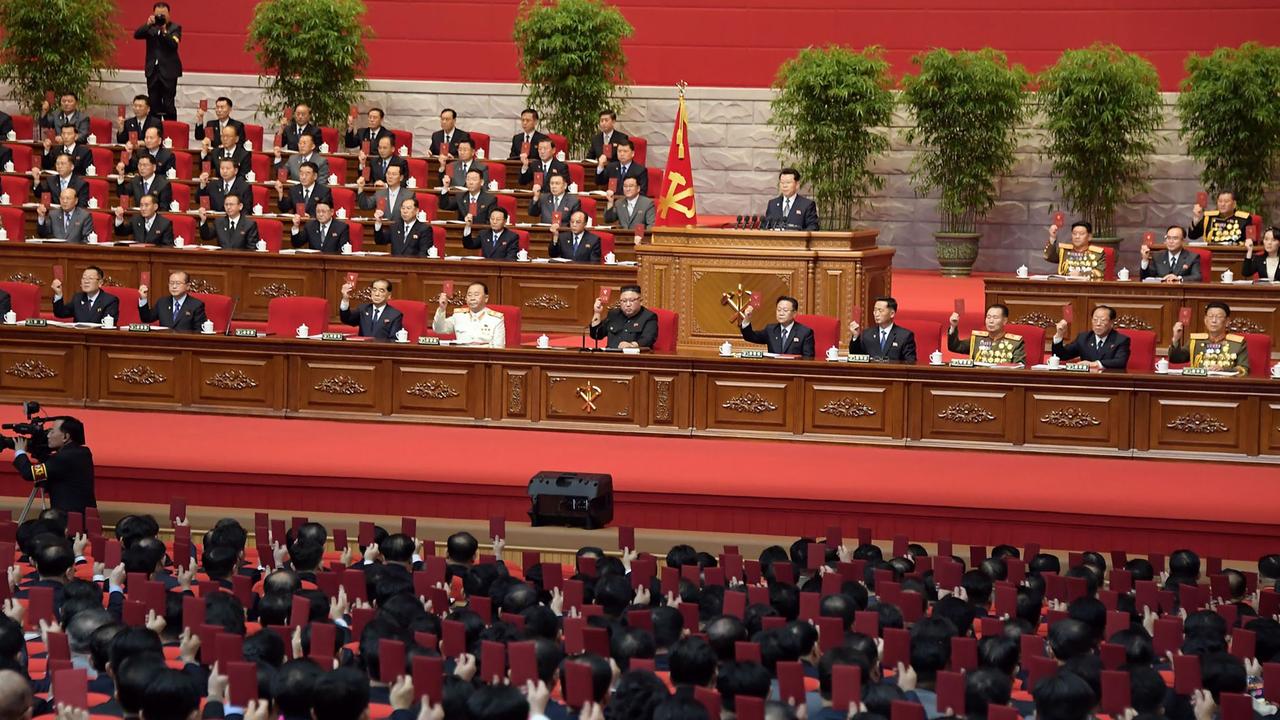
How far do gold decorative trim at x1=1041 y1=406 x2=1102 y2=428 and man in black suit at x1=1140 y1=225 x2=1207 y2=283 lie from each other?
8.07 feet

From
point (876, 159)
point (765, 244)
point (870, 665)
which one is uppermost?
point (876, 159)

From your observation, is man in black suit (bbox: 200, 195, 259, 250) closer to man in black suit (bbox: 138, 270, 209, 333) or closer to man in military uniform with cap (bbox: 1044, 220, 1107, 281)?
man in black suit (bbox: 138, 270, 209, 333)

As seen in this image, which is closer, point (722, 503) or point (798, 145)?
point (722, 503)

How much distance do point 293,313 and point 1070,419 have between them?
440cm

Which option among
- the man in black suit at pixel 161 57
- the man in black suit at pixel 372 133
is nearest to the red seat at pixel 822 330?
the man in black suit at pixel 372 133

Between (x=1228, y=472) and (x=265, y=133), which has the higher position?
(x=265, y=133)

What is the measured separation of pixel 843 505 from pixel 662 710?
147 inches

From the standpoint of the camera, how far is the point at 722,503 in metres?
7.73

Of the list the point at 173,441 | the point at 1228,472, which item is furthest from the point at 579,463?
the point at 1228,472

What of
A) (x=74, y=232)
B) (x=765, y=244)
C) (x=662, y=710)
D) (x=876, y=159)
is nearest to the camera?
(x=662, y=710)

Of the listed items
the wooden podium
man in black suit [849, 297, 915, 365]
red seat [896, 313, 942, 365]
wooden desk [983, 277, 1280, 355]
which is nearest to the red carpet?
man in black suit [849, 297, 915, 365]

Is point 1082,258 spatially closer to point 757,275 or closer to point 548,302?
point 757,275

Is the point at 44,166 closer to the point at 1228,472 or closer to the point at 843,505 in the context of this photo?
the point at 843,505

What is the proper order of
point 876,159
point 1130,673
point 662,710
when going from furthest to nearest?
point 876,159, point 1130,673, point 662,710
